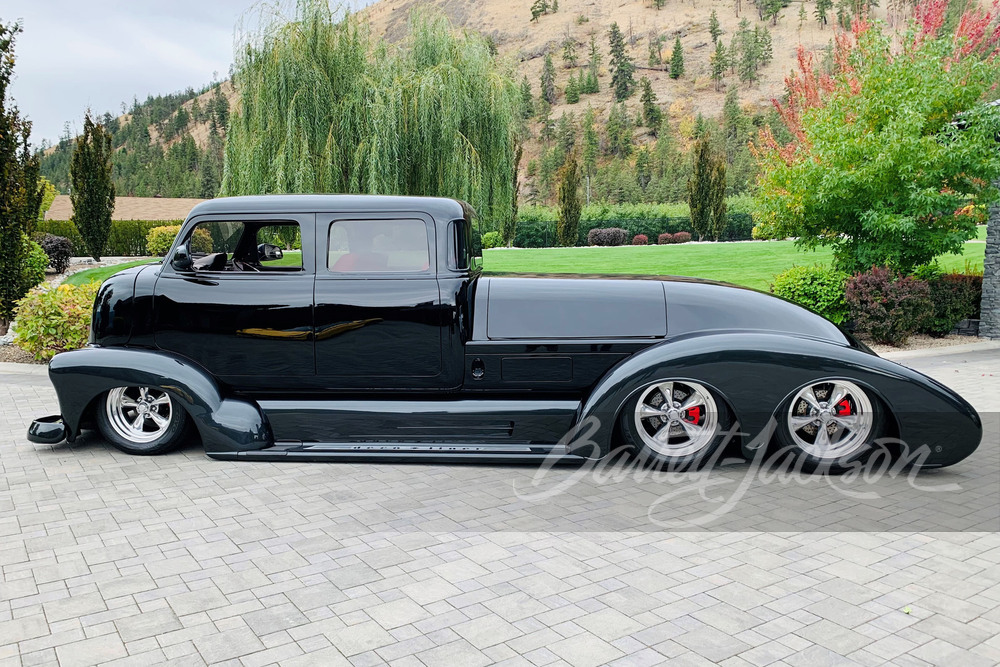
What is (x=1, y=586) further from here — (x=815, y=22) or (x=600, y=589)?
(x=815, y=22)

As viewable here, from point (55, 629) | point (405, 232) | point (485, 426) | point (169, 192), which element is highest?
point (169, 192)

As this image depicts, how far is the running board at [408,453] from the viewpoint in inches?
214

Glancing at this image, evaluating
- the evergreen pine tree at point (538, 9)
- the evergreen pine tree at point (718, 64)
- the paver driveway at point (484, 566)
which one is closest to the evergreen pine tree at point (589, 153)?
the evergreen pine tree at point (718, 64)

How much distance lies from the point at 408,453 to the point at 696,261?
2044 cm

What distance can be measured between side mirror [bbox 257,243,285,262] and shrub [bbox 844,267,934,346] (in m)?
8.31

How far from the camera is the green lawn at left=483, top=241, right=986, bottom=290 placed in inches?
800

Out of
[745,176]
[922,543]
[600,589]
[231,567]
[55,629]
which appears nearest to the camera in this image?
[55,629]

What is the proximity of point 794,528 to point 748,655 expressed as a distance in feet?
5.00

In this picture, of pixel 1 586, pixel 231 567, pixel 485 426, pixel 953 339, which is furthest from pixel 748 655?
pixel 953 339

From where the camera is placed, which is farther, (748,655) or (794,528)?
(794,528)

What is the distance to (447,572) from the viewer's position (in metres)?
3.80

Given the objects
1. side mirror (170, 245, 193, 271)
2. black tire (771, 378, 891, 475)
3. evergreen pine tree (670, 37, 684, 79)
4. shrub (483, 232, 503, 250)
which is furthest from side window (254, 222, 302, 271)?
evergreen pine tree (670, 37, 684, 79)

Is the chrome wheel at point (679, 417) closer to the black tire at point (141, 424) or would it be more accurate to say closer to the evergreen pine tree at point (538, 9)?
the black tire at point (141, 424)

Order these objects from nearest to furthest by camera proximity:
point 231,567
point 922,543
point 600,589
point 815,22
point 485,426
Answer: point 600,589, point 231,567, point 922,543, point 485,426, point 815,22
